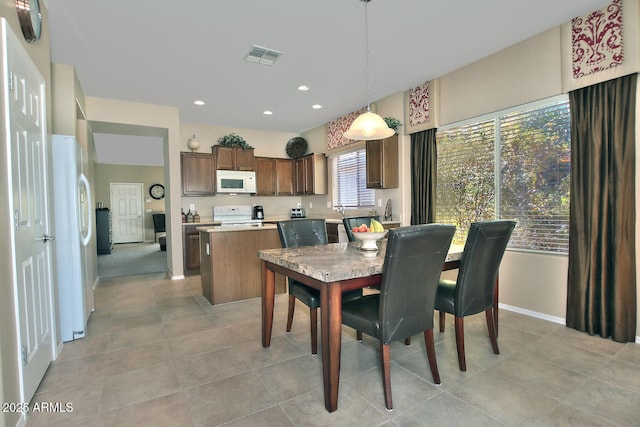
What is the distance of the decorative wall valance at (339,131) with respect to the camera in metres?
5.27

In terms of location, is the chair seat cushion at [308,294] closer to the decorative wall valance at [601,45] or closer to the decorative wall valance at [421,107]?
the decorative wall valance at [421,107]

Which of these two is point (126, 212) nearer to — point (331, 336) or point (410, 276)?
point (331, 336)

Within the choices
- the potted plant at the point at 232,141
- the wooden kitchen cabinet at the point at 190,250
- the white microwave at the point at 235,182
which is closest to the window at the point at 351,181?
the white microwave at the point at 235,182

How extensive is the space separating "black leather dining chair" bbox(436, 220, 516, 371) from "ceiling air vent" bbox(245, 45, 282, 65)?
8.08ft

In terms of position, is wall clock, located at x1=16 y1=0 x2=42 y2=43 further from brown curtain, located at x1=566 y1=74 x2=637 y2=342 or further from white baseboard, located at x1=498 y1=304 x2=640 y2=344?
white baseboard, located at x1=498 y1=304 x2=640 y2=344

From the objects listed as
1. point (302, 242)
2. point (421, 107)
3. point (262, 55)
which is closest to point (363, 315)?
point (302, 242)

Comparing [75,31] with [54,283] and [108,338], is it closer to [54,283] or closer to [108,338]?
[54,283]

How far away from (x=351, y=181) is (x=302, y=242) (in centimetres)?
289

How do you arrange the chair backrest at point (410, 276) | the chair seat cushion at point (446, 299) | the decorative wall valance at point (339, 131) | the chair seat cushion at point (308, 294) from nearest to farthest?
the chair backrest at point (410, 276), the chair seat cushion at point (446, 299), the chair seat cushion at point (308, 294), the decorative wall valance at point (339, 131)

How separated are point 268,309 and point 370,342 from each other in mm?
861

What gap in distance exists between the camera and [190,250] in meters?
5.20

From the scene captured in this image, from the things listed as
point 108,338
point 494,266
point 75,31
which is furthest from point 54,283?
point 494,266

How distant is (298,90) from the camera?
13.8 feet

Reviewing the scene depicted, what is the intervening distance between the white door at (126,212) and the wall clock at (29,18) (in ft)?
28.4
